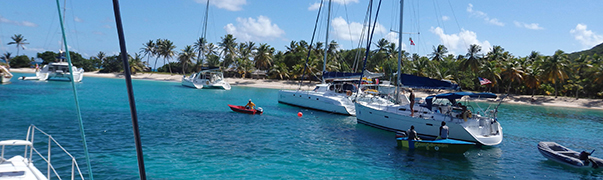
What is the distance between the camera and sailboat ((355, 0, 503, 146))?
19.8 metres

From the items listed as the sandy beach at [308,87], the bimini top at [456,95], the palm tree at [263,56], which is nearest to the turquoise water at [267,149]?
the bimini top at [456,95]

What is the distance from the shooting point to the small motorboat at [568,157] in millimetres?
16234

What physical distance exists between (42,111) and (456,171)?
91.3 ft

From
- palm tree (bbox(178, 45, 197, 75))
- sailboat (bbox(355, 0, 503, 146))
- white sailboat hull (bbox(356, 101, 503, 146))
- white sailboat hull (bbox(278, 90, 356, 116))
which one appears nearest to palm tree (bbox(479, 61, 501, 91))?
white sailboat hull (bbox(278, 90, 356, 116))

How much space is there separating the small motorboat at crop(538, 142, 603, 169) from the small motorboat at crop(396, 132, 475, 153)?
12.0 ft

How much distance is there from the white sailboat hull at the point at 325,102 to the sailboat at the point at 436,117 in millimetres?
5542

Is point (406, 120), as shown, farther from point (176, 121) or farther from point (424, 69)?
point (424, 69)

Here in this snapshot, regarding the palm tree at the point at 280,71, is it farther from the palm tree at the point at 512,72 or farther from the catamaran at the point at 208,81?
the palm tree at the point at 512,72

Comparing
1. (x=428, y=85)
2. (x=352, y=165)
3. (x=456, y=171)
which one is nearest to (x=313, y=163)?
(x=352, y=165)

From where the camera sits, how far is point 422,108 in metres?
22.2

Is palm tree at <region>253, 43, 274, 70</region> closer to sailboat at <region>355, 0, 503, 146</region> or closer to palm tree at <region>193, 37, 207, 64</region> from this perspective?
palm tree at <region>193, 37, 207, 64</region>

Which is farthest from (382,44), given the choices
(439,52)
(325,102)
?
(325,102)

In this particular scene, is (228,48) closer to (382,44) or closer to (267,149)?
(382,44)

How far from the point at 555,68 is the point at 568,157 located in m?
48.0
